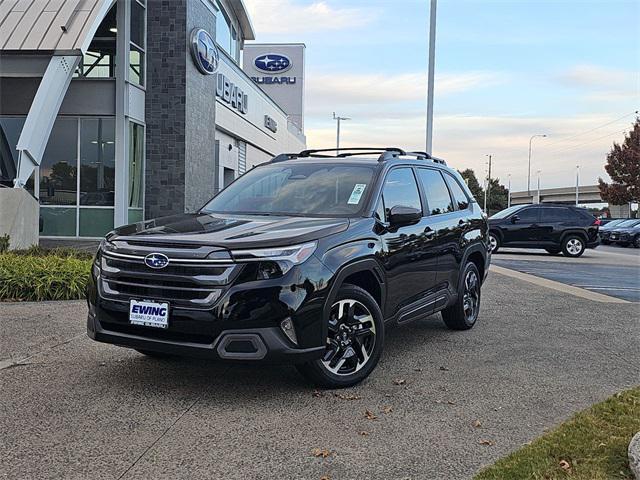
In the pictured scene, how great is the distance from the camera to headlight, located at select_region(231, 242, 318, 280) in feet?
13.5

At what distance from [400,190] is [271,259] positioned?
200 centimetres

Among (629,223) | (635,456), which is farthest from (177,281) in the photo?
(629,223)

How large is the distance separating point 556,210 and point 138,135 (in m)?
13.1

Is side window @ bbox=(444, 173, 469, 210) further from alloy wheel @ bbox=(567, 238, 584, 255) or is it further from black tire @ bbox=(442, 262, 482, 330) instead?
alloy wheel @ bbox=(567, 238, 584, 255)

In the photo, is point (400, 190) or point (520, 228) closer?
point (400, 190)

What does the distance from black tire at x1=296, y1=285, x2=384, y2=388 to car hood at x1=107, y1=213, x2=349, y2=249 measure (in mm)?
495

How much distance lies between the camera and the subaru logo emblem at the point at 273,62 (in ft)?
168

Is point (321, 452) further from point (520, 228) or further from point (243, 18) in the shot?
point (243, 18)

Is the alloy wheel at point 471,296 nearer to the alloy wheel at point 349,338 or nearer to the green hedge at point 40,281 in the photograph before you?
the alloy wheel at point 349,338

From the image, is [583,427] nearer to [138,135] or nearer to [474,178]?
[138,135]

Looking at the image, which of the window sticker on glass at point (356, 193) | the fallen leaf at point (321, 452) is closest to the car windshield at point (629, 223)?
the window sticker on glass at point (356, 193)

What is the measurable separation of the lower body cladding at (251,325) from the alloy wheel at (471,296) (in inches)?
120

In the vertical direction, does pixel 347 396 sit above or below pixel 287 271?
below

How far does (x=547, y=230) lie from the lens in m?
20.3
